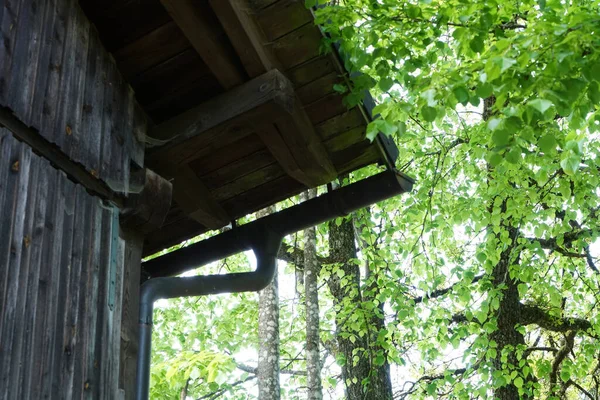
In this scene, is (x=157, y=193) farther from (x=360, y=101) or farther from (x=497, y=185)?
(x=497, y=185)

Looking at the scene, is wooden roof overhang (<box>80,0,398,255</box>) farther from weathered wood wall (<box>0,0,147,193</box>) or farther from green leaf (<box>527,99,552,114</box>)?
green leaf (<box>527,99,552,114</box>)

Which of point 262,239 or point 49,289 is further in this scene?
point 262,239

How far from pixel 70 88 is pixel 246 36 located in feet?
2.75

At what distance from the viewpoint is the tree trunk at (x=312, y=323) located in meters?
7.32

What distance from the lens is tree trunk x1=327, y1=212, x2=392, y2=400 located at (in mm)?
7469

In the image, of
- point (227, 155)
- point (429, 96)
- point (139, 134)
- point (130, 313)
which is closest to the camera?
point (429, 96)

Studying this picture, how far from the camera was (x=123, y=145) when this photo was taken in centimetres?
347

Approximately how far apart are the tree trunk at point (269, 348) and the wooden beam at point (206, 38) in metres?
4.11

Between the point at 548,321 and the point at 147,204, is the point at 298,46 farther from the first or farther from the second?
the point at 548,321

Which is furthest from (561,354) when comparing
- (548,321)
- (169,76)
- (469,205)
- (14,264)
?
(14,264)

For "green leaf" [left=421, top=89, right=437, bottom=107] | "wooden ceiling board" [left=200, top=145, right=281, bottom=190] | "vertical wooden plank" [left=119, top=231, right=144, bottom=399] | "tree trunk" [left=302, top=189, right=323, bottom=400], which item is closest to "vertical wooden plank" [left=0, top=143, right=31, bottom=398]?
"vertical wooden plank" [left=119, top=231, right=144, bottom=399]

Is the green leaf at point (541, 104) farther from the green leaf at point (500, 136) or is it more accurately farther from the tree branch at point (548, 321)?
the tree branch at point (548, 321)

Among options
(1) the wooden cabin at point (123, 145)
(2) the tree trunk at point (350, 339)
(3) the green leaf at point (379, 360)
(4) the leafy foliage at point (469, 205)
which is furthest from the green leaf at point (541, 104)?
(2) the tree trunk at point (350, 339)

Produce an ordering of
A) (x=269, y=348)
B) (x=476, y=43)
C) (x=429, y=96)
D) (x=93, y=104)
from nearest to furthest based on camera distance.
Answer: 1. (x=93, y=104)
2. (x=429, y=96)
3. (x=476, y=43)
4. (x=269, y=348)
